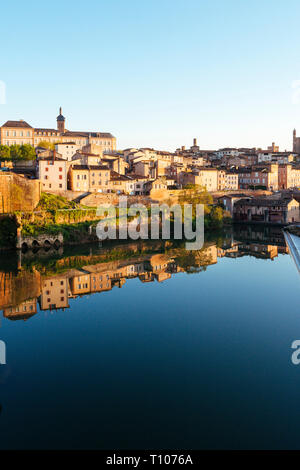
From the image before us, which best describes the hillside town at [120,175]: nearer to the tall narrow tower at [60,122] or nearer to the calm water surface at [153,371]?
the tall narrow tower at [60,122]

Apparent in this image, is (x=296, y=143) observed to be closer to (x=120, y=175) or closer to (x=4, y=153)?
(x=120, y=175)

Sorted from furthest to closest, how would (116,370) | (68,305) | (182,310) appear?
(68,305), (182,310), (116,370)

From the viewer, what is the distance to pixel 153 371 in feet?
21.1

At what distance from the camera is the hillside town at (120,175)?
22.1m

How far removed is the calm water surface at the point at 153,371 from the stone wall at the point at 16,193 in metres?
7.77

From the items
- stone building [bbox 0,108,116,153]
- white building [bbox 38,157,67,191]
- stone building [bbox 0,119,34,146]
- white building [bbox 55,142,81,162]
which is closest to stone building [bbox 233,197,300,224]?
stone building [bbox 0,108,116,153]

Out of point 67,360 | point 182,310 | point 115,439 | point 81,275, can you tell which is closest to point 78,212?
point 81,275

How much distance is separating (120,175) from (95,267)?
1387 cm

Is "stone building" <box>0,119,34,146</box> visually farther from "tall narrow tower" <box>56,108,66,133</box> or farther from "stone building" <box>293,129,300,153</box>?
"stone building" <box>293,129,300,153</box>

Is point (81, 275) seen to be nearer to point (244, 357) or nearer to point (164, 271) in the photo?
point (164, 271)

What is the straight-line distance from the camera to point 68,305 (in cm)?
1028

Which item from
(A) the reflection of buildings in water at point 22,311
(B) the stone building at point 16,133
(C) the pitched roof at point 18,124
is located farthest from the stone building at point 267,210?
(A) the reflection of buildings in water at point 22,311
